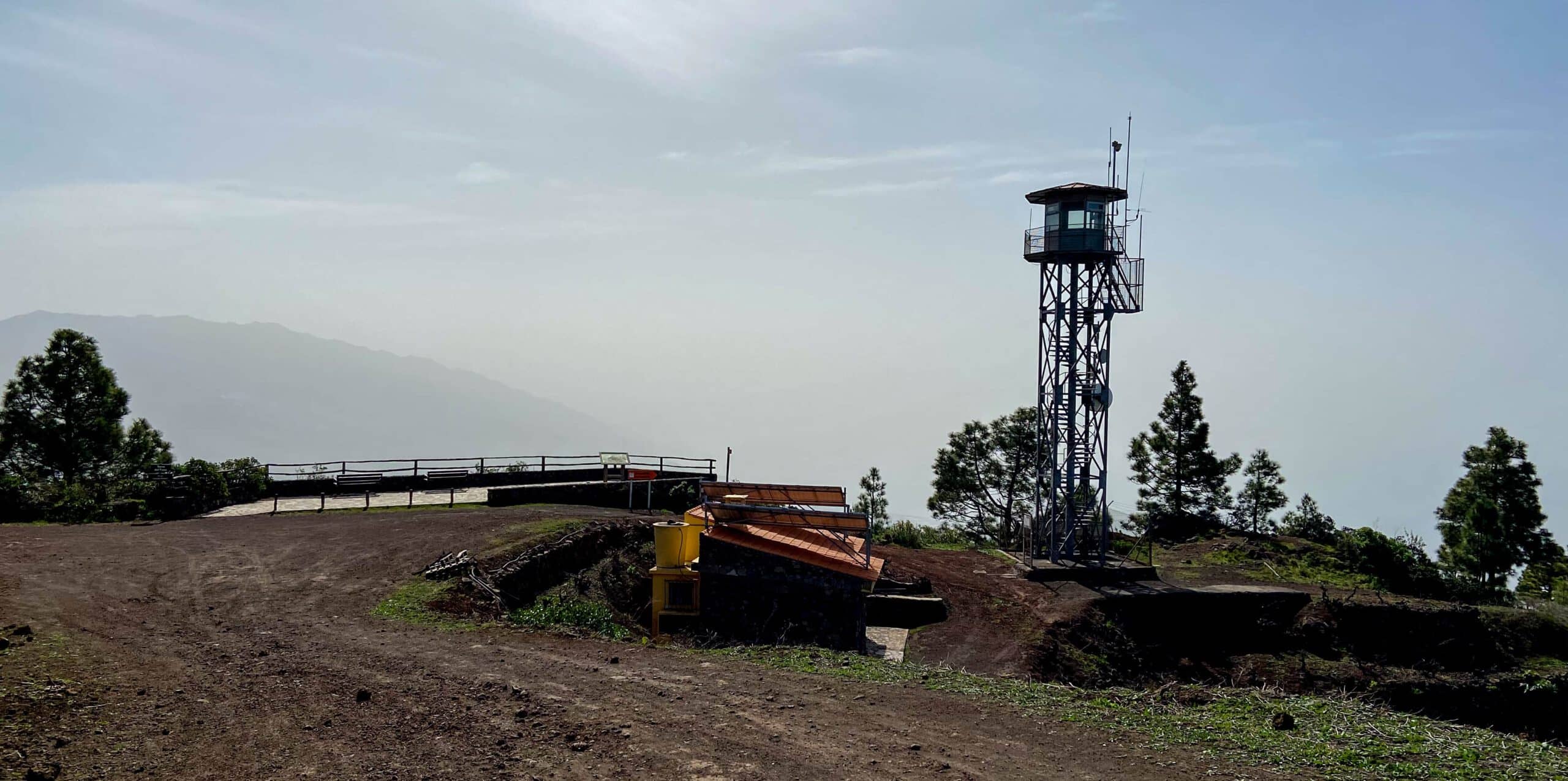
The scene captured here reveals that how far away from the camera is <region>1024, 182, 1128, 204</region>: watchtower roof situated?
26.9m

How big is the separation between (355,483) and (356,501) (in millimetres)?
2790

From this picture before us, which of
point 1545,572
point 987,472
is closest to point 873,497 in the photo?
point 987,472

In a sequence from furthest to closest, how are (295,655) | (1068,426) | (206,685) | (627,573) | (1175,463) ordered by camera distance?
(1175,463) < (1068,426) < (627,573) < (295,655) < (206,685)

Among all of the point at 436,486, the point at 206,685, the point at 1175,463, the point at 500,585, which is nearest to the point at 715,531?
the point at 500,585

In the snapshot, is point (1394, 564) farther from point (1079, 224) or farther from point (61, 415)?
point (61, 415)

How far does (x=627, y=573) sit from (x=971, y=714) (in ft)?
38.3

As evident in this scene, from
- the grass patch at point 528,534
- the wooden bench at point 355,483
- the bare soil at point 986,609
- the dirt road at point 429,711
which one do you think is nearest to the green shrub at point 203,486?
the wooden bench at point 355,483

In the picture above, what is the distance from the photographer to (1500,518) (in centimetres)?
3391

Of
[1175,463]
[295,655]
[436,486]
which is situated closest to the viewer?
[295,655]

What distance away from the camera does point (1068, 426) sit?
27.1 meters

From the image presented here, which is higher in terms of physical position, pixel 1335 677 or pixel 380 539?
pixel 380 539

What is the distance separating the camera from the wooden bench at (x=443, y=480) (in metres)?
34.2

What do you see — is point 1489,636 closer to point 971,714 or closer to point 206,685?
point 971,714

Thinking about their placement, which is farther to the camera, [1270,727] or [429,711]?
[1270,727]
